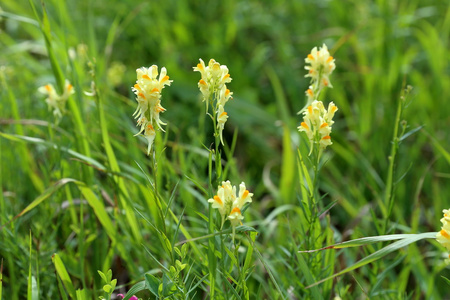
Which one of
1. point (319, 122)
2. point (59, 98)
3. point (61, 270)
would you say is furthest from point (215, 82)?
point (59, 98)

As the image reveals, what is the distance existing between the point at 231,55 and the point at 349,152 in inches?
52.0

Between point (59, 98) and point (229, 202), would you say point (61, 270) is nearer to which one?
point (229, 202)

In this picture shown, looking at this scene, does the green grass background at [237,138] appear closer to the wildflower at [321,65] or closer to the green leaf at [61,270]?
the green leaf at [61,270]

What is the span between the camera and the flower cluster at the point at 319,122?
1.53 metres

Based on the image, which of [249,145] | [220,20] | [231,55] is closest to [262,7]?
[220,20]

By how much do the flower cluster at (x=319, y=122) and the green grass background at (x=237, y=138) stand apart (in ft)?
1.22

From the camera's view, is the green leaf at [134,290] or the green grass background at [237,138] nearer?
the green leaf at [134,290]

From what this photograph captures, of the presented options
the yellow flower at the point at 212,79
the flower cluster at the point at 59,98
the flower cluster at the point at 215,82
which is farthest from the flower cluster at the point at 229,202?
the flower cluster at the point at 59,98

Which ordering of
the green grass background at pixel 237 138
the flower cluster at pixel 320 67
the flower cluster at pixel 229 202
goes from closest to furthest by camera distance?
the flower cluster at pixel 229 202
the flower cluster at pixel 320 67
the green grass background at pixel 237 138

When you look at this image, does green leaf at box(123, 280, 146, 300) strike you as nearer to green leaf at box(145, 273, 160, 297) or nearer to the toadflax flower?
green leaf at box(145, 273, 160, 297)

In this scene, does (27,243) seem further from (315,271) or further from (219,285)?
(315,271)

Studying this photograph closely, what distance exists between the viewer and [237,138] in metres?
3.58

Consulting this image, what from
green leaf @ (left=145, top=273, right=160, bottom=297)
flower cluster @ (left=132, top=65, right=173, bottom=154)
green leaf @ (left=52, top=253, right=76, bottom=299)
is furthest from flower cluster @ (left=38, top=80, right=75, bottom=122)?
green leaf @ (left=145, top=273, right=160, bottom=297)

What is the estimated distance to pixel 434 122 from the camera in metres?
3.39
